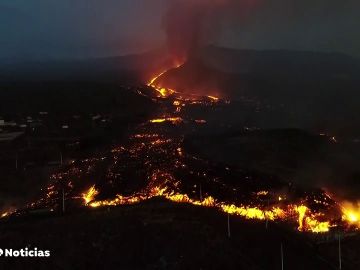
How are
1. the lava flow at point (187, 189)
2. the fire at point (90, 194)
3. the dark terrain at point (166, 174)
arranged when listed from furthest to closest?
the fire at point (90, 194) → the lava flow at point (187, 189) → the dark terrain at point (166, 174)

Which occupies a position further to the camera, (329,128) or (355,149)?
(329,128)

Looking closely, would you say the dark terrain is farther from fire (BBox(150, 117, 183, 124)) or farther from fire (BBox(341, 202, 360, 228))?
fire (BBox(341, 202, 360, 228))

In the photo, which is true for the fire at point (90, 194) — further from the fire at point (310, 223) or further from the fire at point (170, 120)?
the fire at point (170, 120)

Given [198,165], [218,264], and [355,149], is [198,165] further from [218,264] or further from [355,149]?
[355,149]

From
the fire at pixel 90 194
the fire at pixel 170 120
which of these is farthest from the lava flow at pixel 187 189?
the fire at pixel 170 120

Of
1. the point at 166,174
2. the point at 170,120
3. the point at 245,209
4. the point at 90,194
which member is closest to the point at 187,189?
the point at 166,174

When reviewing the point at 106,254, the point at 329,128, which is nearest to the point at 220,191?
the point at 106,254

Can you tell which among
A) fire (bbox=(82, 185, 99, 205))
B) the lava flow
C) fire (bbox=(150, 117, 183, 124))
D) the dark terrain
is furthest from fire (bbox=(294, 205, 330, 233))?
fire (bbox=(150, 117, 183, 124))

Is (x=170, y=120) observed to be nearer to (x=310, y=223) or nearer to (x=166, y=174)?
(x=166, y=174)
